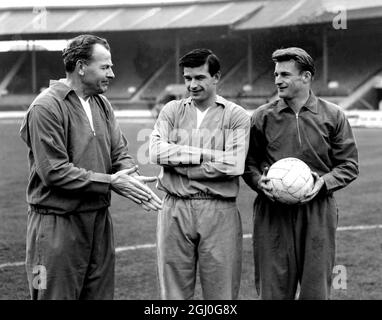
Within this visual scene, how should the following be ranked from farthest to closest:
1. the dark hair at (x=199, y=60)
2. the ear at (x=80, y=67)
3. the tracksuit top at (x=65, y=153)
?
the dark hair at (x=199, y=60) < the ear at (x=80, y=67) < the tracksuit top at (x=65, y=153)

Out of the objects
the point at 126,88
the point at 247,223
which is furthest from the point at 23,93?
the point at 247,223

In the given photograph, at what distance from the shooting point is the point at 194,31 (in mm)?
34000

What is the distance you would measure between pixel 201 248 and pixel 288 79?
4.05 feet

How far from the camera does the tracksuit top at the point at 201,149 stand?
3.99 m

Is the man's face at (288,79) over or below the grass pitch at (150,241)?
over

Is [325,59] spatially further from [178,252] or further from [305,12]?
[178,252]

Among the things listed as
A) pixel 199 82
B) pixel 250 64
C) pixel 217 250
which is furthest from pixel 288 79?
pixel 250 64

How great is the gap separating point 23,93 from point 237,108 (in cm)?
3290

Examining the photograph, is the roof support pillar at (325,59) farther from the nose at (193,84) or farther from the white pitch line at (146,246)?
the nose at (193,84)

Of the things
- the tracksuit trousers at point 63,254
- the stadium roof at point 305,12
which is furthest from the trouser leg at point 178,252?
the stadium roof at point 305,12

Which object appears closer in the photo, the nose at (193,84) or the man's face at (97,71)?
the man's face at (97,71)

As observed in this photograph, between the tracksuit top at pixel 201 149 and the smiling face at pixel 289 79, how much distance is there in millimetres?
314

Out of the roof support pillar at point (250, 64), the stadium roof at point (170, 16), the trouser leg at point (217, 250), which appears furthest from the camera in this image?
the roof support pillar at point (250, 64)

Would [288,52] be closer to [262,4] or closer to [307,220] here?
[307,220]
